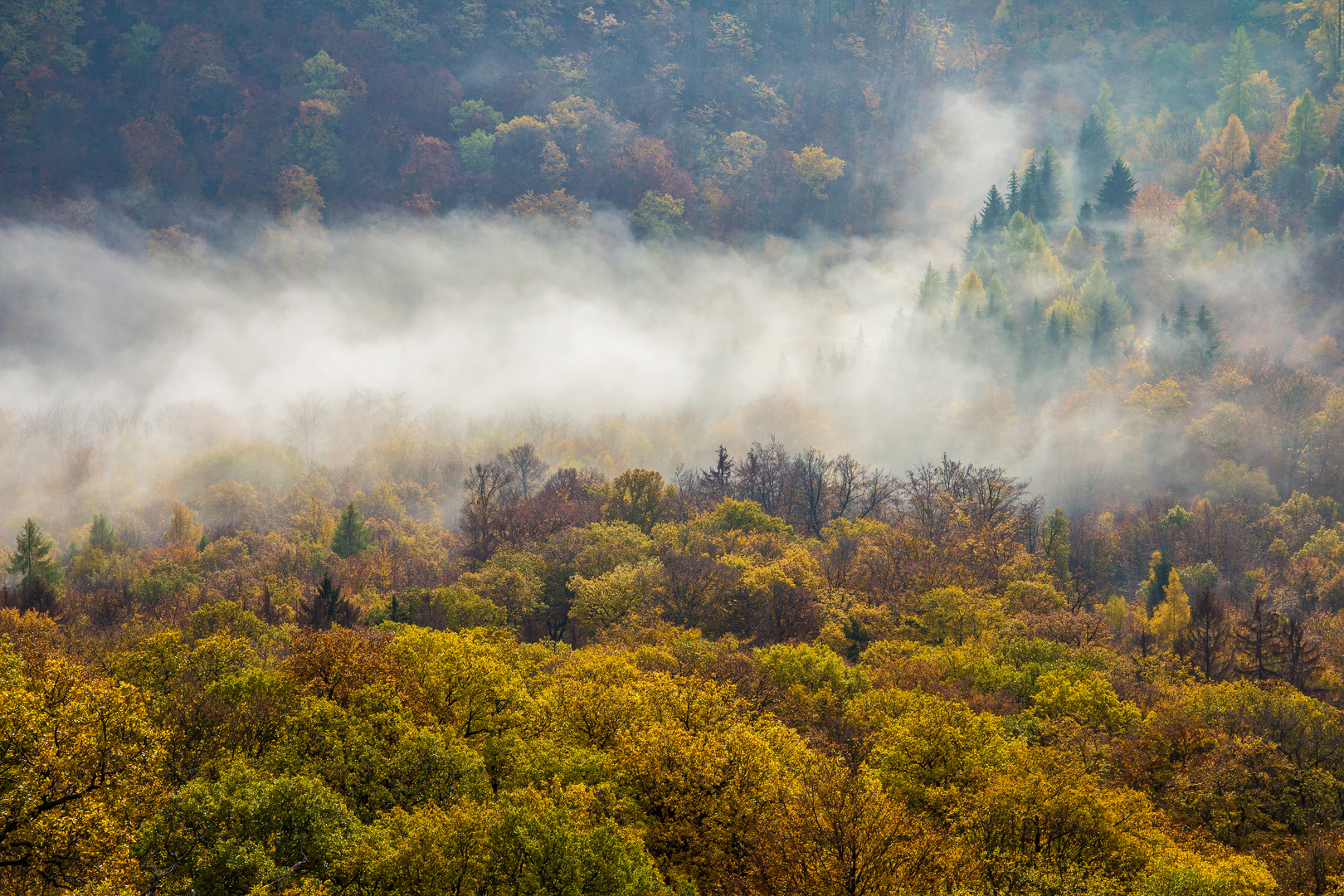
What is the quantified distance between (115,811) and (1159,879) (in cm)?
3893

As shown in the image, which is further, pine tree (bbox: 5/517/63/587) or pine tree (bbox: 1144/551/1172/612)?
pine tree (bbox: 1144/551/1172/612)

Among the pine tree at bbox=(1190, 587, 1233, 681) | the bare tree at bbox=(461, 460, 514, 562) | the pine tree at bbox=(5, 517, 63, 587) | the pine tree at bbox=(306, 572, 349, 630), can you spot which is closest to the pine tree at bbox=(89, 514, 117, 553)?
the pine tree at bbox=(5, 517, 63, 587)

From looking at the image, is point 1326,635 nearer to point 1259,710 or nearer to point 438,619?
point 1259,710

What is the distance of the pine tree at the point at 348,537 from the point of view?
135 metres

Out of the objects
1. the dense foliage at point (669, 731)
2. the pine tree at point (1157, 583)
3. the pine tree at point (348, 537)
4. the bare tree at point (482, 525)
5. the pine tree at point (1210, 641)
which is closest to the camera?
the dense foliage at point (669, 731)

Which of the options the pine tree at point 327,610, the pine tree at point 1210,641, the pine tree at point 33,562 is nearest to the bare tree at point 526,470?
the pine tree at point 33,562

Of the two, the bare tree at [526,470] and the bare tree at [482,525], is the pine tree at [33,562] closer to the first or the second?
the bare tree at [482,525]

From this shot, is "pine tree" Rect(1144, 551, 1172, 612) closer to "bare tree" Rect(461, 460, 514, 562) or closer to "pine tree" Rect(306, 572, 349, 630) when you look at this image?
"bare tree" Rect(461, 460, 514, 562)

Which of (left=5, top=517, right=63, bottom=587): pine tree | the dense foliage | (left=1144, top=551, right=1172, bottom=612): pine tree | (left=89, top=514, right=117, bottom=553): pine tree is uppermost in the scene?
(left=1144, top=551, right=1172, bottom=612): pine tree

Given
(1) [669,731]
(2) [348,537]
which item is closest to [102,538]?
(2) [348,537]

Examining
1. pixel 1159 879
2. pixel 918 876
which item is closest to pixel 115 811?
pixel 918 876

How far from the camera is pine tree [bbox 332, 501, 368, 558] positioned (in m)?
135

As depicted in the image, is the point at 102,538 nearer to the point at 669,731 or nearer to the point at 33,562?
the point at 33,562

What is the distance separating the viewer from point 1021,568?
111 m
